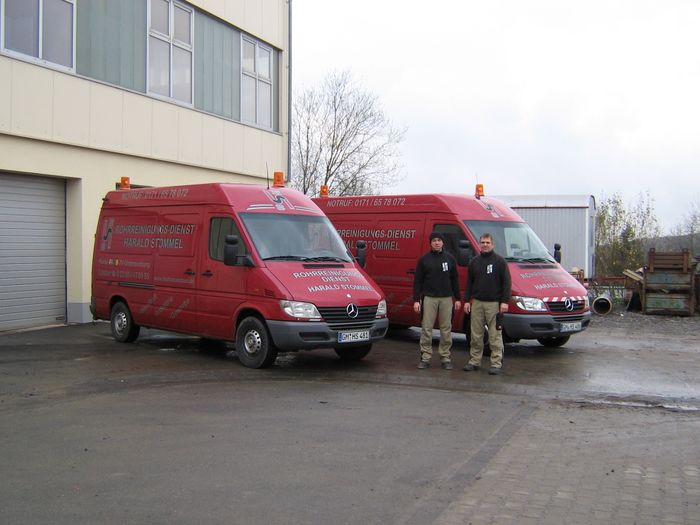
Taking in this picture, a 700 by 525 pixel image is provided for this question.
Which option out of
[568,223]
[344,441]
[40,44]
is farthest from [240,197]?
[568,223]

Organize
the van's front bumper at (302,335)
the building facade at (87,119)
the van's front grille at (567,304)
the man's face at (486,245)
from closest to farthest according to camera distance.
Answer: the van's front bumper at (302,335)
the man's face at (486,245)
the van's front grille at (567,304)
the building facade at (87,119)

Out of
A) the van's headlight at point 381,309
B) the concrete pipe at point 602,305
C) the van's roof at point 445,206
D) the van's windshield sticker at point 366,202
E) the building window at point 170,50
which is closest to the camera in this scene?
the van's headlight at point 381,309

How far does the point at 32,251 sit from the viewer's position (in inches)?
567

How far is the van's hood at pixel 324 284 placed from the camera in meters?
9.52

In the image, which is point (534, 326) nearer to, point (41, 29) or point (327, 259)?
point (327, 259)

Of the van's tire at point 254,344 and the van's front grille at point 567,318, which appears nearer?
the van's tire at point 254,344

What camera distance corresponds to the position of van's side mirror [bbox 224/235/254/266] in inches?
386

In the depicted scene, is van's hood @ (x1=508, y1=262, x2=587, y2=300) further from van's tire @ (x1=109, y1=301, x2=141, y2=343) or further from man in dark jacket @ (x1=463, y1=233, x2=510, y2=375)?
van's tire @ (x1=109, y1=301, x2=141, y2=343)

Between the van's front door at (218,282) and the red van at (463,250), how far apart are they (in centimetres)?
346

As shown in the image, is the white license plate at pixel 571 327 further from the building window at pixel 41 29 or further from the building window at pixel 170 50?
the building window at pixel 170 50

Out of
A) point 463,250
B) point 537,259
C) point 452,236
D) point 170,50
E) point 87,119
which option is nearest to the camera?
point 463,250

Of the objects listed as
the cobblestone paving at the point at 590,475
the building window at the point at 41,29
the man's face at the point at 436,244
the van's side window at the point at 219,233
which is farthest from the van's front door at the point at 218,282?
the building window at the point at 41,29

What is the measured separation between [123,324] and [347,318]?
459cm

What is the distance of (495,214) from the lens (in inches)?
485
